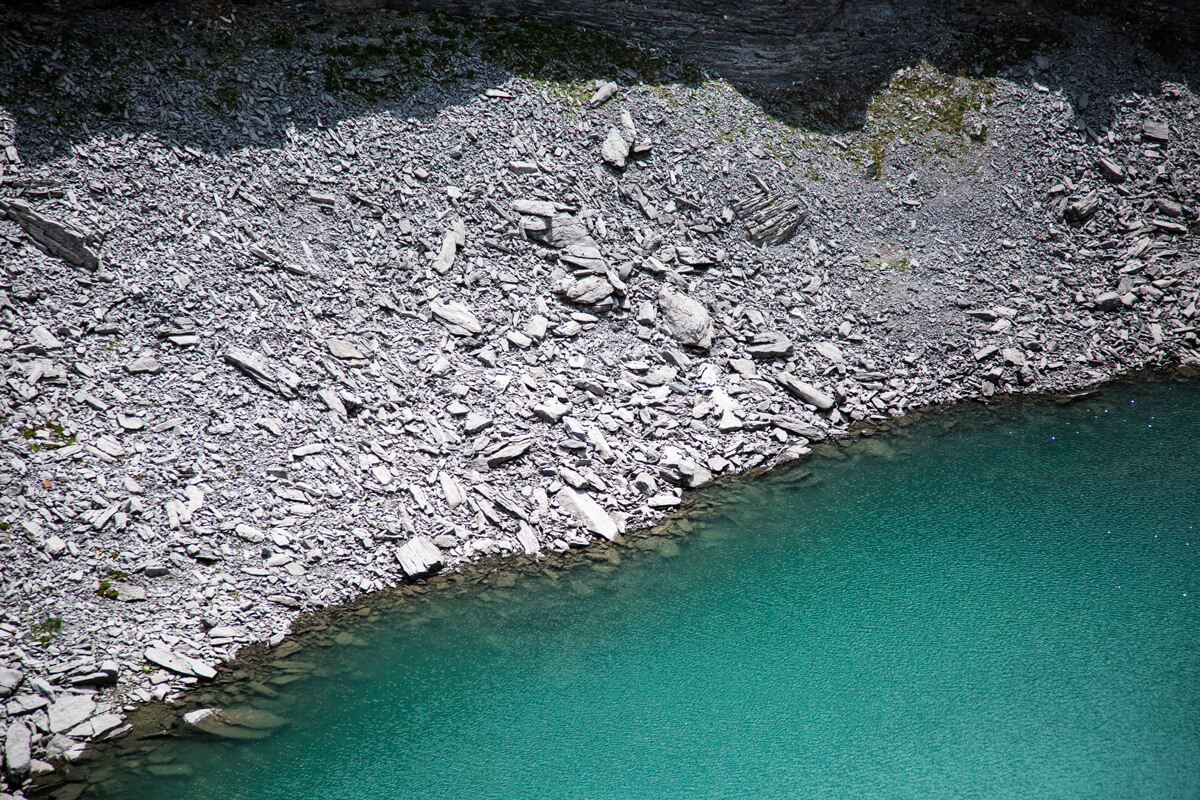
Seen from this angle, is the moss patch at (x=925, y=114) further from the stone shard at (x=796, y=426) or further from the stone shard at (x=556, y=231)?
the stone shard at (x=556, y=231)

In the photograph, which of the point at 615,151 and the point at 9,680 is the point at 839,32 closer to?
the point at 615,151

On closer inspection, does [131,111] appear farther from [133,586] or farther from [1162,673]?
[1162,673]

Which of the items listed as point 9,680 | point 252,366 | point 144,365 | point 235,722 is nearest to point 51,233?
point 144,365

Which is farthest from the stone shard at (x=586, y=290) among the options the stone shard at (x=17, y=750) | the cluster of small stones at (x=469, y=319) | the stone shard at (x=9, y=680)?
the stone shard at (x=17, y=750)

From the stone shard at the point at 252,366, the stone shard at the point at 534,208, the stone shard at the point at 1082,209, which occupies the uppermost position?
the stone shard at the point at 534,208

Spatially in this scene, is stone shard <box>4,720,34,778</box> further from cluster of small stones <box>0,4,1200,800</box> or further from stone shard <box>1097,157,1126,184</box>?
stone shard <box>1097,157,1126,184</box>

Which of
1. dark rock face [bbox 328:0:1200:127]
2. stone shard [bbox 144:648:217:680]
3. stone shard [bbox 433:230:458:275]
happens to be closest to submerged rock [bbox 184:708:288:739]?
stone shard [bbox 144:648:217:680]

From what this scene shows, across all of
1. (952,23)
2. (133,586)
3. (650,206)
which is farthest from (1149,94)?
(133,586)
